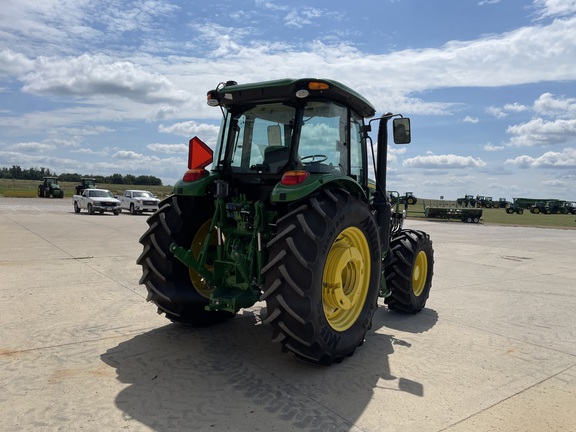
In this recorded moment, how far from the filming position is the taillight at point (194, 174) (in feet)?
16.3

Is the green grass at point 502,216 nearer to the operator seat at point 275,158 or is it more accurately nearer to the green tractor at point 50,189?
the green tractor at point 50,189

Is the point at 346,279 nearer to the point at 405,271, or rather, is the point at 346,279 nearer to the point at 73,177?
the point at 405,271

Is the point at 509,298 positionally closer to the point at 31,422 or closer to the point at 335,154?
the point at 335,154

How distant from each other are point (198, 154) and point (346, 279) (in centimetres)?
220

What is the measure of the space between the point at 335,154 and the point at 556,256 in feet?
38.5

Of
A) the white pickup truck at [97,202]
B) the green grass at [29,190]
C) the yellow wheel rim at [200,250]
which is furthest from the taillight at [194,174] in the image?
the green grass at [29,190]

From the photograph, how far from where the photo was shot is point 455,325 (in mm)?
5863

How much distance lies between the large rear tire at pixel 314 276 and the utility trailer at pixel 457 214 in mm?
31021

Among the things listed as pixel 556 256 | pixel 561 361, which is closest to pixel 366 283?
pixel 561 361

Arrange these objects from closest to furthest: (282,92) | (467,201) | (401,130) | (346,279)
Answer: (282,92)
(346,279)
(401,130)
(467,201)

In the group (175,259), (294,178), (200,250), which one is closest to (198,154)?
(200,250)

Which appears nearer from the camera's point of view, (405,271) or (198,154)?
(198,154)

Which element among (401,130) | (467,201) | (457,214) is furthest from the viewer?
(467,201)

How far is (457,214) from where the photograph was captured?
113 feet
